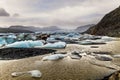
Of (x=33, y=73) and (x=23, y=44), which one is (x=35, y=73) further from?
(x=23, y=44)

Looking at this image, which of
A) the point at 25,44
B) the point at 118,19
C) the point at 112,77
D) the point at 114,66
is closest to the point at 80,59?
the point at 114,66

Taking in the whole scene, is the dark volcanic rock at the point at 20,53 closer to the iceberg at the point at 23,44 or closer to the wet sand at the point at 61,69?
the iceberg at the point at 23,44

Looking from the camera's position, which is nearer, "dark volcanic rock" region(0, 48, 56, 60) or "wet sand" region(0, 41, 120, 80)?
"wet sand" region(0, 41, 120, 80)

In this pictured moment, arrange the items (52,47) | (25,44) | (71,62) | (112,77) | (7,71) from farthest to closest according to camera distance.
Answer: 1. (25,44)
2. (52,47)
3. (71,62)
4. (7,71)
5. (112,77)

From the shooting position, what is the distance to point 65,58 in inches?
349

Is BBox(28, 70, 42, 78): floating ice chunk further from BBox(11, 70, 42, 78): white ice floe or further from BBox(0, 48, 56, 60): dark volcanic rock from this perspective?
BBox(0, 48, 56, 60): dark volcanic rock

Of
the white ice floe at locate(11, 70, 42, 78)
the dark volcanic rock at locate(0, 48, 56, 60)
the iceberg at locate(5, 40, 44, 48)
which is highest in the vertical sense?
the iceberg at locate(5, 40, 44, 48)

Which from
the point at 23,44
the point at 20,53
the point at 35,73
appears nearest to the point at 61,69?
the point at 35,73

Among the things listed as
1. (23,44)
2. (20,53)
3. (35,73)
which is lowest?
(35,73)

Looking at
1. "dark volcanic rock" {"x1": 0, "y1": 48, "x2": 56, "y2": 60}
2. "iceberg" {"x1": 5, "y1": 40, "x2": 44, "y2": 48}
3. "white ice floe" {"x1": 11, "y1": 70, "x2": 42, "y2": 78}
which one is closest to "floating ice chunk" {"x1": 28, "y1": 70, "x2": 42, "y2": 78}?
"white ice floe" {"x1": 11, "y1": 70, "x2": 42, "y2": 78}

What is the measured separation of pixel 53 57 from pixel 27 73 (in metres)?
1.44

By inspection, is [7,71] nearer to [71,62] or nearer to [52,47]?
[71,62]

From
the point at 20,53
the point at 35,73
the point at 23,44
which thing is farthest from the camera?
the point at 23,44

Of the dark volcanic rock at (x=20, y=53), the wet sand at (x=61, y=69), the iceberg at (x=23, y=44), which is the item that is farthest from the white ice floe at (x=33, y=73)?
the iceberg at (x=23, y=44)
